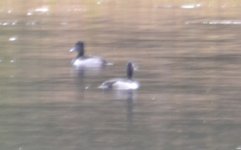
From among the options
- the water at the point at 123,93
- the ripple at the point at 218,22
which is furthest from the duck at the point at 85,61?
Result: the ripple at the point at 218,22

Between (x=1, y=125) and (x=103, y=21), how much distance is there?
2095 centimetres

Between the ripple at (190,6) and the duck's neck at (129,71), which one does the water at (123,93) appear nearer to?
the duck's neck at (129,71)

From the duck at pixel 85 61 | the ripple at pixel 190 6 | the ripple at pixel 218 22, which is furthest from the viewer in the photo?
the ripple at pixel 190 6

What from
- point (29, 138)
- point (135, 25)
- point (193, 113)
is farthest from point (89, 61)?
point (135, 25)

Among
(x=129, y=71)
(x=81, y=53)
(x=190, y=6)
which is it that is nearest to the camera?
(x=129, y=71)

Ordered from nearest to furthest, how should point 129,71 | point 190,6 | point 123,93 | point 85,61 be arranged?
point 123,93
point 129,71
point 85,61
point 190,6

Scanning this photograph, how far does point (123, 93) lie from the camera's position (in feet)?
60.2

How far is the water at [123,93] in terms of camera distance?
1371 centimetres

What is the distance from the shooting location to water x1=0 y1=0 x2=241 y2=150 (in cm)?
1371

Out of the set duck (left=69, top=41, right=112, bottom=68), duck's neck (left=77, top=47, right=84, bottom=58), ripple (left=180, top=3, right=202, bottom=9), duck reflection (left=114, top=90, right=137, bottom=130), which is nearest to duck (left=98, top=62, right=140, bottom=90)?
duck reflection (left=114, top=90, right=137, bottom=130)

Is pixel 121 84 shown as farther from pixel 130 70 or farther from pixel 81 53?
pixel 81 53

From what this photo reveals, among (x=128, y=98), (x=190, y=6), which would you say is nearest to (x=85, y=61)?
(x=128, y=98)

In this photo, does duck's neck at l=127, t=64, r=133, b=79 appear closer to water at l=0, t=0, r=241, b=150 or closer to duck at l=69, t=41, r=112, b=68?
water at l=0, t=0, r=241, b=150

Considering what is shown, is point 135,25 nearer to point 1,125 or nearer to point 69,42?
point 69,42
